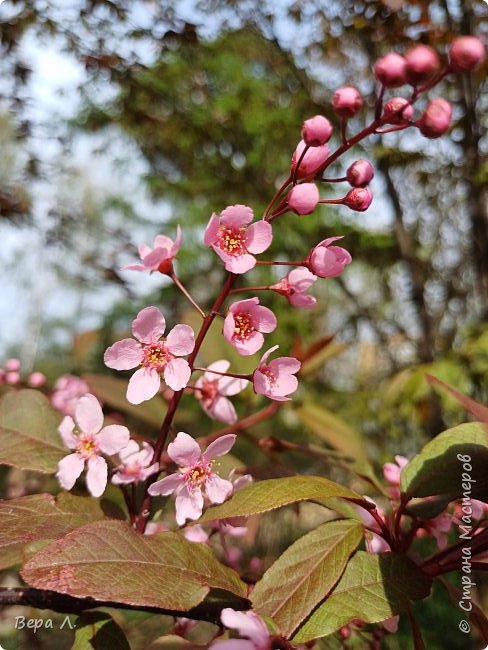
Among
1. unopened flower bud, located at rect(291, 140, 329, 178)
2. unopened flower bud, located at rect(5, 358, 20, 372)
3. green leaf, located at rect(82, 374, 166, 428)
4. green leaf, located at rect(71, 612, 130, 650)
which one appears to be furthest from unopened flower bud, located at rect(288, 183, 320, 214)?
unopened flower bud, located at rect(5, 358, 20, 372)

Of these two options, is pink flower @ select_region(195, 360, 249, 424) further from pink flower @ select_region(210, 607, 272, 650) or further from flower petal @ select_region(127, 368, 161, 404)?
pink flower @ select_region(210, 607, 272, 650)

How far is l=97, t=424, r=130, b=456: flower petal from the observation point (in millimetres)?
465

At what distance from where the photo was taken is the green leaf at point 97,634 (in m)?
0.42

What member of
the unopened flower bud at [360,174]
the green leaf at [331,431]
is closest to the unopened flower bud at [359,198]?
the unopened flower bud at [360,174]

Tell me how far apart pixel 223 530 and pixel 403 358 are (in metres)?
3.12

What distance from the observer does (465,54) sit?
0.39 metres

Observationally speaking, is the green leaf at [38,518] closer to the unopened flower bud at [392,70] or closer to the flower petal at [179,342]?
the flower petal at [179,342]

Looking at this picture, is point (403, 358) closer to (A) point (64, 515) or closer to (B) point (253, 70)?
(B) point (253, 70)

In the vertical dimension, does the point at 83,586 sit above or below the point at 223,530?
above

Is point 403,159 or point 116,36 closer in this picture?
point 116,36

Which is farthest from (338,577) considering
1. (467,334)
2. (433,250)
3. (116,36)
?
(433,250)

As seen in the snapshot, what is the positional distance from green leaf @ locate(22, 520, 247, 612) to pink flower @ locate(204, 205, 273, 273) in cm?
20

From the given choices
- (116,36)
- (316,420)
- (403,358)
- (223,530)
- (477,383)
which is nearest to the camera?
(223,530)

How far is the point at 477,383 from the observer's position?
1.38 m
